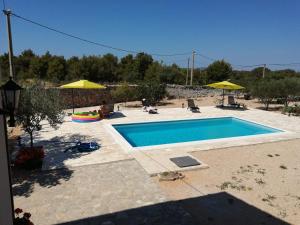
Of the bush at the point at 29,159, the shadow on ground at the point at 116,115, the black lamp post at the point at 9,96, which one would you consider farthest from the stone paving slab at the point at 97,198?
the shadow on ground at the point at 116,115

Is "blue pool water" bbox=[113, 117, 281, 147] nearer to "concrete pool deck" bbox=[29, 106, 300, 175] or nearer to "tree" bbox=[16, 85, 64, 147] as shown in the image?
"concrete pool deck" bbox=[29, 106, 300, 175]

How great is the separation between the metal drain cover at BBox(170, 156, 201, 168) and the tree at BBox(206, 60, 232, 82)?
48.5 metres

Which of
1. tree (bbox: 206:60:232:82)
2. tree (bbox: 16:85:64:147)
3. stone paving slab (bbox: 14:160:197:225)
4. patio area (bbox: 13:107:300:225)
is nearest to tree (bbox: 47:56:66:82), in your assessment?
tree (bbox: 206:60:232:82)

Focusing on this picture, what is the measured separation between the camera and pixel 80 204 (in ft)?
21.8

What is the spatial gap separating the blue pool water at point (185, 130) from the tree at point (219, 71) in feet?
129

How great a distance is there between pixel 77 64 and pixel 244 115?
29694 millimetres

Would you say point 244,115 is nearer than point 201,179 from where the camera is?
No

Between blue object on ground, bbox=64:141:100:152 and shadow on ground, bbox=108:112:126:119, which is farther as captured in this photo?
shadow on ground, bbox=108:112:126:119

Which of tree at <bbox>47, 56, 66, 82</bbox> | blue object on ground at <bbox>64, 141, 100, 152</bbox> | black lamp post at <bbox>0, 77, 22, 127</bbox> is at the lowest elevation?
blue object on ground at <bbox>64, 141, 100, 152</bbox>

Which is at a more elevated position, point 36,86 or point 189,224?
point 36,86

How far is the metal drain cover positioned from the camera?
939 cm

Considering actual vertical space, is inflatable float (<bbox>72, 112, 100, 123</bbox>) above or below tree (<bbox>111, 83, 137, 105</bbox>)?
below

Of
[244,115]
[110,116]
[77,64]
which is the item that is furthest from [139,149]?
[77,64]

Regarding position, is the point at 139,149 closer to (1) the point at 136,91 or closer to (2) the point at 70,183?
(2) the point at 70,183
